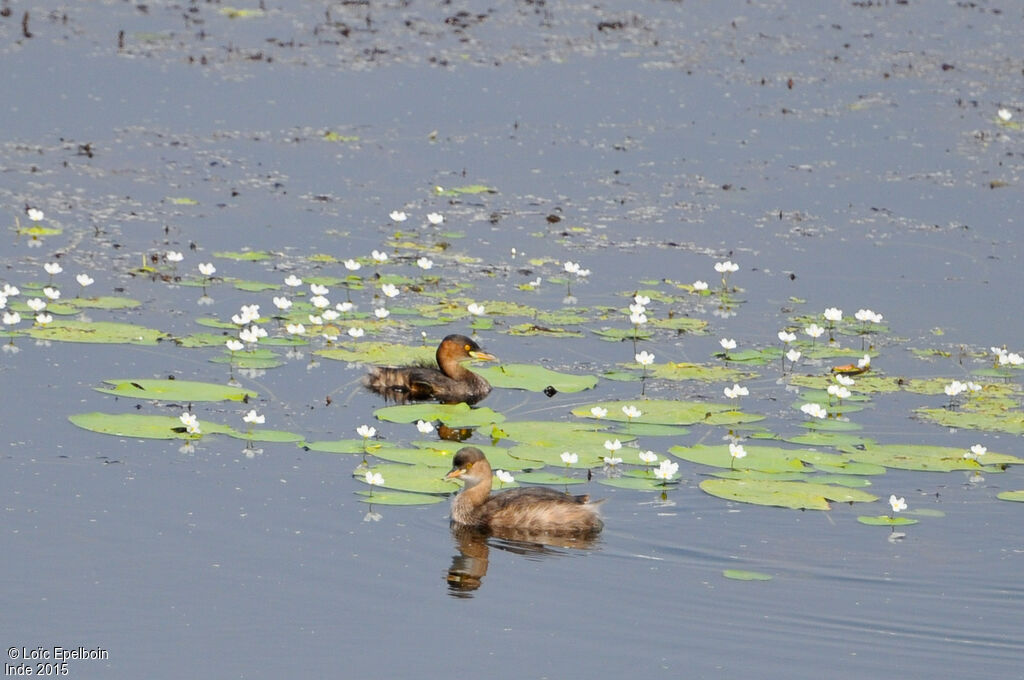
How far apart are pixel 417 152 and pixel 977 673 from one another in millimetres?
15964

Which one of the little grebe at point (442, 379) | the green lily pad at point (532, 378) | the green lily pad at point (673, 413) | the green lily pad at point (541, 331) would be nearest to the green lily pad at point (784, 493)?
the green lily pad at point (673, 413)

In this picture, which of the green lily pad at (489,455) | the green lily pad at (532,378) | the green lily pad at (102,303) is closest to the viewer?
the green lily pad at (489,455)

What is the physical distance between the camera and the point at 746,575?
10.4m

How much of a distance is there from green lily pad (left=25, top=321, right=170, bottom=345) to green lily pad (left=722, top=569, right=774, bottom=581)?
258 inches

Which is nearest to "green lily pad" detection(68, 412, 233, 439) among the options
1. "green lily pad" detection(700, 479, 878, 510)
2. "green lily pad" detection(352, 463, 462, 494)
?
"green lily pad" detection(352, 463, 462, 494)

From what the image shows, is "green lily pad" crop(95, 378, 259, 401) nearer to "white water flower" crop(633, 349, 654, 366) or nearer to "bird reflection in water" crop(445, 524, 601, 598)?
"bird reflection in water" crop(445, 524, 601, 598)

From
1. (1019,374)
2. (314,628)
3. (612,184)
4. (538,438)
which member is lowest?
(314,628)

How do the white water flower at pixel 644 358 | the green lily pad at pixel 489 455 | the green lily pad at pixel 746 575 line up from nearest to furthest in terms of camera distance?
the green lily pad at pixel 746 575 → the green lily pad at pixel 489 455 → the white water flower at pixel 644 358

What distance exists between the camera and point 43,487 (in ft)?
36.9

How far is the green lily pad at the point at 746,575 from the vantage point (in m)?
10.4

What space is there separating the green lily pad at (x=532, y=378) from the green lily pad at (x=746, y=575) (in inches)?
160

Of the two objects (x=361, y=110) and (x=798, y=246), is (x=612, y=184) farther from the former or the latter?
(x=361, y=110)

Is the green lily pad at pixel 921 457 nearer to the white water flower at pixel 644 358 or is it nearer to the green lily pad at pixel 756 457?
the green lily pad at pixel 756 457

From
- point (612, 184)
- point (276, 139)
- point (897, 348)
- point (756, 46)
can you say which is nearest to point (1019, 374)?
point (897, 348)
